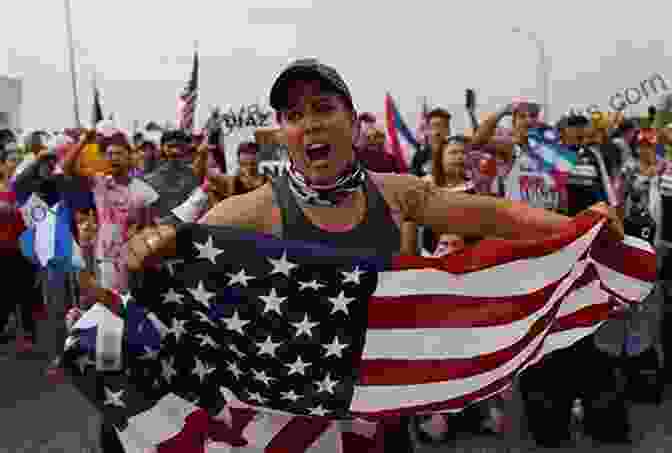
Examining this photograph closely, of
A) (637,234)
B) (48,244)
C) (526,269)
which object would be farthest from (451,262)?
(48,244)

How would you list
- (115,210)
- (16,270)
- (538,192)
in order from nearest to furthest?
1. (538,192)
2. (115,210)
3. (16,270)

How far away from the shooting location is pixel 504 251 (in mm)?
2574

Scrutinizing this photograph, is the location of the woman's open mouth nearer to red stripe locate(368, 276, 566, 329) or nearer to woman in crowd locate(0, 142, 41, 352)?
red stripe locate(368, 276, 566, 329)

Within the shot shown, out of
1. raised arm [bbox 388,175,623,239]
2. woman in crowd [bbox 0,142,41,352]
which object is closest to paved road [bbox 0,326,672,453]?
woman in crowd [bbox 0,142,41,352]

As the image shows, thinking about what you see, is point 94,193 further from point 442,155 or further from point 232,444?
point 232,444

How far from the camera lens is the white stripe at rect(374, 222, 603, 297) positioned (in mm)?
2449

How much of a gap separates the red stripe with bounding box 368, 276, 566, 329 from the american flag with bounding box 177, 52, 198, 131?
751cm

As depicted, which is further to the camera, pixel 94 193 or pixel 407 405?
pixel 94 193

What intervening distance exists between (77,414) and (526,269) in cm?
397

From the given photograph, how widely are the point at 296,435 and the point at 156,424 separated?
0.46 meters

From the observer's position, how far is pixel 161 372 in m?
2.29

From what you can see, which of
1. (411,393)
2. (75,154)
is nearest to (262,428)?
(411,393)

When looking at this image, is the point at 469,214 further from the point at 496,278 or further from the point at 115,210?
the point at 115,210

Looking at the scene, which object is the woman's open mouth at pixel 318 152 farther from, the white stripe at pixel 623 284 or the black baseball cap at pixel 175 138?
the black baseball cap at pixel 175 138
